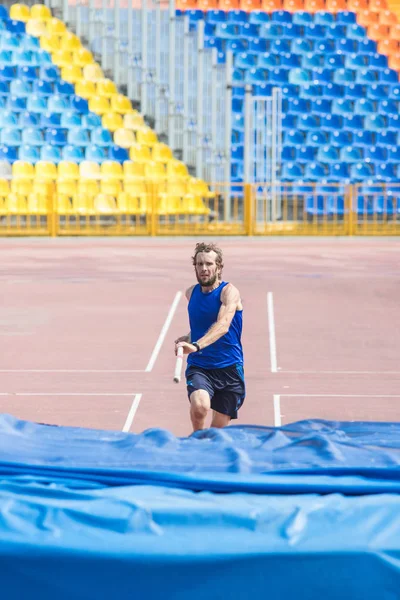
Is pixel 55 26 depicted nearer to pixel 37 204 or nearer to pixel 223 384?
pixel 37 204

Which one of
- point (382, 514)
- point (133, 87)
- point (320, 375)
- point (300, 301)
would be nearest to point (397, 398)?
point (320, 375)

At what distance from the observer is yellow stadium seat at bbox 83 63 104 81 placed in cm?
2817

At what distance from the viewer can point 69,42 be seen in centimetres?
2852

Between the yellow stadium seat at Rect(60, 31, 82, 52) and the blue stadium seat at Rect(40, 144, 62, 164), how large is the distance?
10.8 feet

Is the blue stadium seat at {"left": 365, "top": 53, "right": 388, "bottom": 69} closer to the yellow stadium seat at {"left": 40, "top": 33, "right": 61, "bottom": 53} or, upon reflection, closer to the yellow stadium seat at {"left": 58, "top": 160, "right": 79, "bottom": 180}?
the yellow stadium seat at {"left": 40, "top": 33, "right": 61, "bottom": 53}

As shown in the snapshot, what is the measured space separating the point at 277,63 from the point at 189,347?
24.5 metres

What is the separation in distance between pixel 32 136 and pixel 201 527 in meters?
22.6

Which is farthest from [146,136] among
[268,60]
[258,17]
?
[258,17]

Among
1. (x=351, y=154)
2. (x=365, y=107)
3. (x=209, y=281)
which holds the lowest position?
(x=209, y=281)

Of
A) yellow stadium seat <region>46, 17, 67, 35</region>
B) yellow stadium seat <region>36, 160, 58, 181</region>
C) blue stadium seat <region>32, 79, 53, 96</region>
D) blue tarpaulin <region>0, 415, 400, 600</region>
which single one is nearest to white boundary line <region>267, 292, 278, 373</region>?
blue tarpaulin <region>0, 415, 400, 600</region>

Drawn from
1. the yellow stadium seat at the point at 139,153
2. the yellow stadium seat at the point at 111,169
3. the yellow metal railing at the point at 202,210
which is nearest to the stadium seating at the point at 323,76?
the yellow metal railing at the point at 202,210

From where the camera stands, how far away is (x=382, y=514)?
4.74 meters

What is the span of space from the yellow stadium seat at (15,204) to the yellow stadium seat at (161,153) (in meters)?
4.14

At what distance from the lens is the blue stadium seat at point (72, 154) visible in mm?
26469
